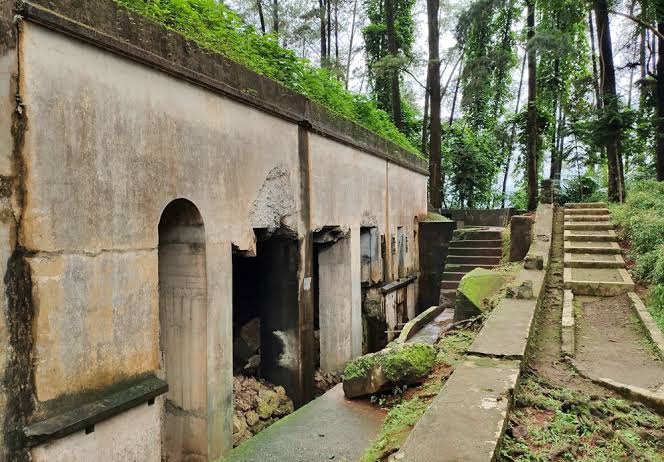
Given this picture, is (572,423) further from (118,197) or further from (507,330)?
(118,197)

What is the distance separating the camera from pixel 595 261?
859 centimetres

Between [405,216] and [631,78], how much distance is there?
24.8m

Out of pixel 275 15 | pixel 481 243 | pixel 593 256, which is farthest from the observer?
pixel 275 15

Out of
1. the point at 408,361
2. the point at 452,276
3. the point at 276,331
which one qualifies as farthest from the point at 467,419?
the point at 452,276

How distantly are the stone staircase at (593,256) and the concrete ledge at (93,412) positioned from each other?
254 inches

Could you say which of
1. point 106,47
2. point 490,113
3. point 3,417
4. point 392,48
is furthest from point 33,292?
point 490,113

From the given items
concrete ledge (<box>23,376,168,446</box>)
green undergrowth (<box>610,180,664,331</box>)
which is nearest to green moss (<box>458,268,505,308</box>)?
green undergrowth (<box>610,180,664,331</box>)

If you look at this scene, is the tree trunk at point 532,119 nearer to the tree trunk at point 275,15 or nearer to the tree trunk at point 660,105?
the tree trunk at point 660,105

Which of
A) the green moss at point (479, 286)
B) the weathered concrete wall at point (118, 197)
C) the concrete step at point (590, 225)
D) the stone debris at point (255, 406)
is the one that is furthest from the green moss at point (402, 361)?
the concrete step at point (590, 225)

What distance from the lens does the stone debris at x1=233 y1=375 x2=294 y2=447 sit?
6.17 m

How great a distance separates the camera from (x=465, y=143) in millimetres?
22109

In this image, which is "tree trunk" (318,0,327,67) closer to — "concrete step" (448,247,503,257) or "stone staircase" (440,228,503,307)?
"stone staircase" (440,228,503,307)

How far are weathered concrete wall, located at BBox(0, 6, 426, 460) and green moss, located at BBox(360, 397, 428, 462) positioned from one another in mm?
2289

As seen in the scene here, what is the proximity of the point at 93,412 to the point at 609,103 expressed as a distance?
15.3 meters
